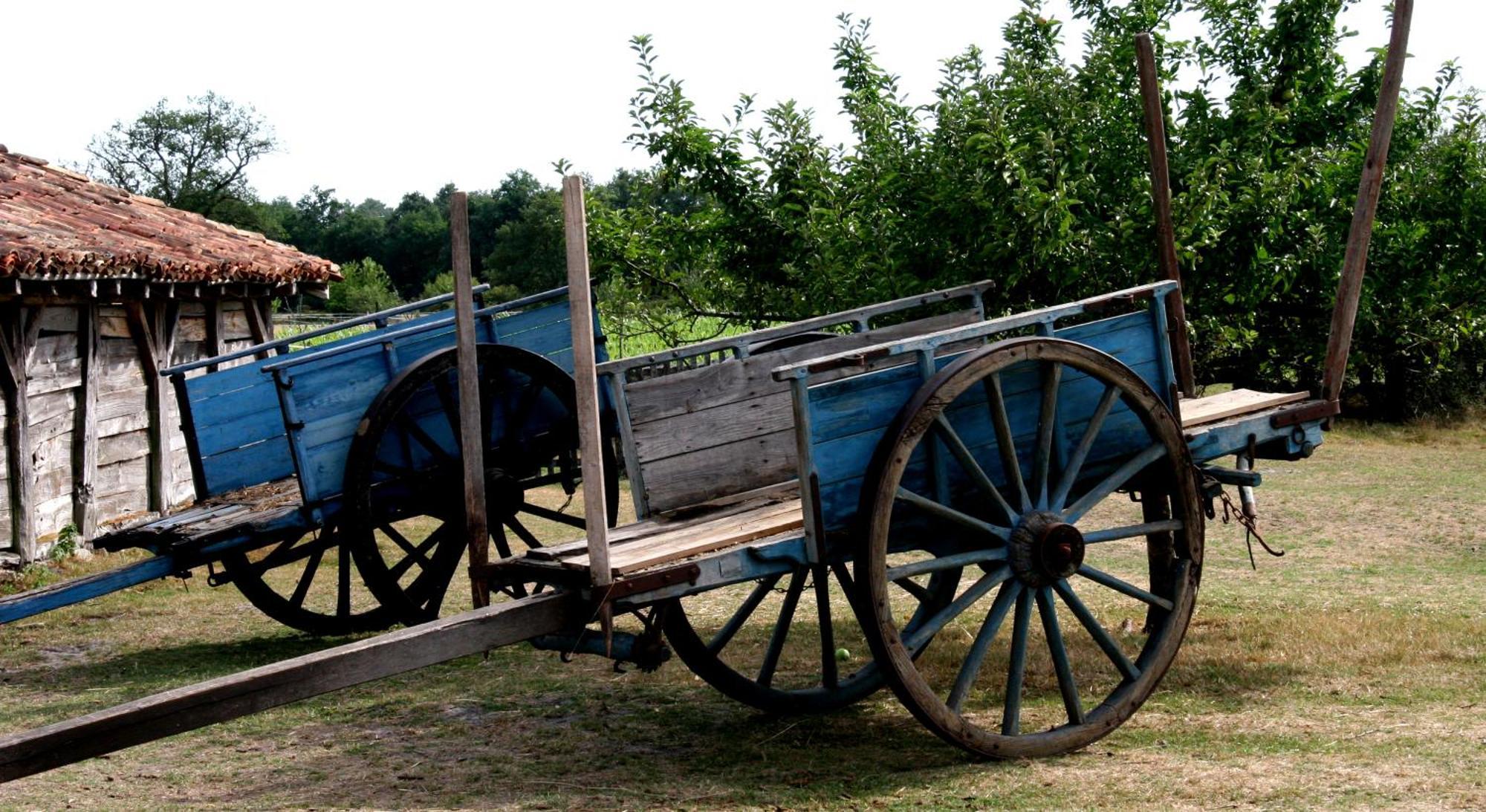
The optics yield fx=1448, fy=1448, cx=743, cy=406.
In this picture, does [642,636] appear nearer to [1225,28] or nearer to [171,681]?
[171,681]

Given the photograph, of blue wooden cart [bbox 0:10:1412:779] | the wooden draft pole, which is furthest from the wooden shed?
the wooden draft pole

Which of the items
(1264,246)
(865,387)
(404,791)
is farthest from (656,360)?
(1264,246)

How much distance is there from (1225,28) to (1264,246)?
Answer: 1.57m

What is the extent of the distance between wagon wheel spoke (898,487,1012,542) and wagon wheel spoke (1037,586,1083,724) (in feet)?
0.81

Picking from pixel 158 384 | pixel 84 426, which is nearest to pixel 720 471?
pixel 84 426

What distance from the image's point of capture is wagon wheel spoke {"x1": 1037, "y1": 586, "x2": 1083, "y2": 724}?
4.89 meters

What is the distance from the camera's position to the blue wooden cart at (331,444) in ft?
23.0

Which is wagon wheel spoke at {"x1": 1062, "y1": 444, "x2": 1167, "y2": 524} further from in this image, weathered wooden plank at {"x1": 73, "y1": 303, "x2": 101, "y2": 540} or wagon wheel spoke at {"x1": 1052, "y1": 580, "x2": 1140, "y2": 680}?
weathered wooden plank at {"x1": 73, "y1": 303, "x2": 101, "y2": 540}

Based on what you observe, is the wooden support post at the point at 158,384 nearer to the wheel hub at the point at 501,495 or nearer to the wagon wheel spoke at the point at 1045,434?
the wheel hub at the point at 501,495

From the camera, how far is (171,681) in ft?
23.5

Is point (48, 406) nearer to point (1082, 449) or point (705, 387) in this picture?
point (705, 387)

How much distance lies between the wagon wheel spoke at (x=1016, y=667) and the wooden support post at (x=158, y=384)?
31.7 feet

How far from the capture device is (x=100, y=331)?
38.6ft

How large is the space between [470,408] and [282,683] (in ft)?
4.09
